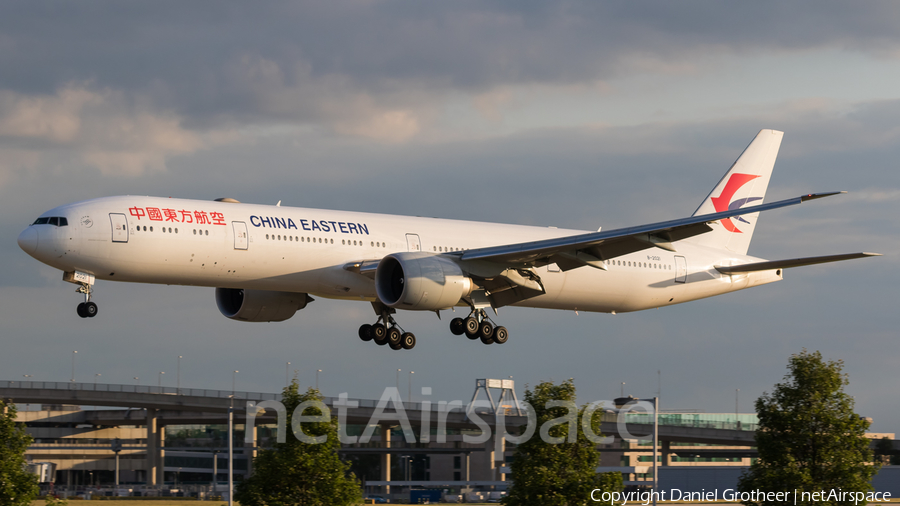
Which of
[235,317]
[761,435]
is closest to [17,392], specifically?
[235,317]

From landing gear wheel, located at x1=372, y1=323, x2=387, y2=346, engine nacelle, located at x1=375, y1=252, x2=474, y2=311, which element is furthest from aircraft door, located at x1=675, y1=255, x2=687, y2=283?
landing gear wheel, located at x1=372, y1=323, x2=387, y2=346

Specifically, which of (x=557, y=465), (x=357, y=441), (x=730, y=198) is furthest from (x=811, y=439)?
(x=357, y=441)

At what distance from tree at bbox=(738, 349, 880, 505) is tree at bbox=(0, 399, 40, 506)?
79.6ft

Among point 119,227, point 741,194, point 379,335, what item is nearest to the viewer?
point 119,227

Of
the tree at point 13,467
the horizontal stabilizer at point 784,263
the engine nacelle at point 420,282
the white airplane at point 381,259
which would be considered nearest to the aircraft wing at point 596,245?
the white airplane at point 381,259

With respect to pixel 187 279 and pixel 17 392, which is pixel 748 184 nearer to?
pixel 187 279

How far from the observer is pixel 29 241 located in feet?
116

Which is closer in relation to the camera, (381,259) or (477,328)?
(381,259)

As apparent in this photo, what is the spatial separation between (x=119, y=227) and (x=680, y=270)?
1075 inches

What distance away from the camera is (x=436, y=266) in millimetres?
39688

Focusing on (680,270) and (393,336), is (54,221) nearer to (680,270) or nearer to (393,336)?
(393,336)

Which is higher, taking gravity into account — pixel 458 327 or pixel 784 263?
pixel 784 263

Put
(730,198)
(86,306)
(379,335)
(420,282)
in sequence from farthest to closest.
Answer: (730,198), (379,335), (420,282), (86,306)

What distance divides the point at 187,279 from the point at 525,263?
14.0 m
